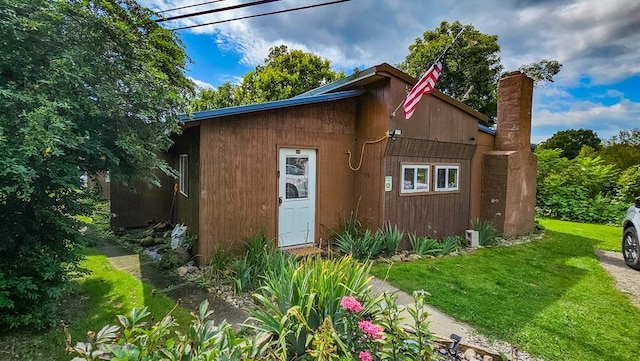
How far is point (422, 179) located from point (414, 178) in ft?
0.96

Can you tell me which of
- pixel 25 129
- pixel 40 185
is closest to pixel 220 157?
pixel 40 185

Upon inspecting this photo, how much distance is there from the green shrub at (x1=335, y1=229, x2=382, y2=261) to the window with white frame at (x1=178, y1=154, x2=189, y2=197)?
3.50 metres

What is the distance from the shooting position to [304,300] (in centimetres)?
243

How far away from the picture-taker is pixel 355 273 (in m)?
2.67

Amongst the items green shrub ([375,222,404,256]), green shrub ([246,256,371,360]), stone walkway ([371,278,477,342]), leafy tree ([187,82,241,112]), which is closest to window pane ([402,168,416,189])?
green shrub ([375,222,404,256])

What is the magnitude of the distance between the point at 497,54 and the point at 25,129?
66.3 feet

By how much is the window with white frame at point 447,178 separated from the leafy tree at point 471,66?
10.7 m

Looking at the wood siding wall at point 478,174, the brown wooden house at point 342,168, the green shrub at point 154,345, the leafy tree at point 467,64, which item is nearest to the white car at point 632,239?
the brown wooden house at point 342,168

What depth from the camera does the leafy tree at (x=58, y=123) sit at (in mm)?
2633

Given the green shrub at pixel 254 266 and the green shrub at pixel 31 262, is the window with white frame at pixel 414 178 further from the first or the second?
the green shrub at pixel 31 262

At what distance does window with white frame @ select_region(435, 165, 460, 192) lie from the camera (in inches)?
296

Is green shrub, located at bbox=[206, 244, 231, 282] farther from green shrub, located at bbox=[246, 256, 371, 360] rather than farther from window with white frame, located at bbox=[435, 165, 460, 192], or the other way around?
window with white frame, located at bbox=[435, 165, 460, 192]

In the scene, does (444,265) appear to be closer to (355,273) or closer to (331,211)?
(331,211)

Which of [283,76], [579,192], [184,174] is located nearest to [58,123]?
[184,174]
